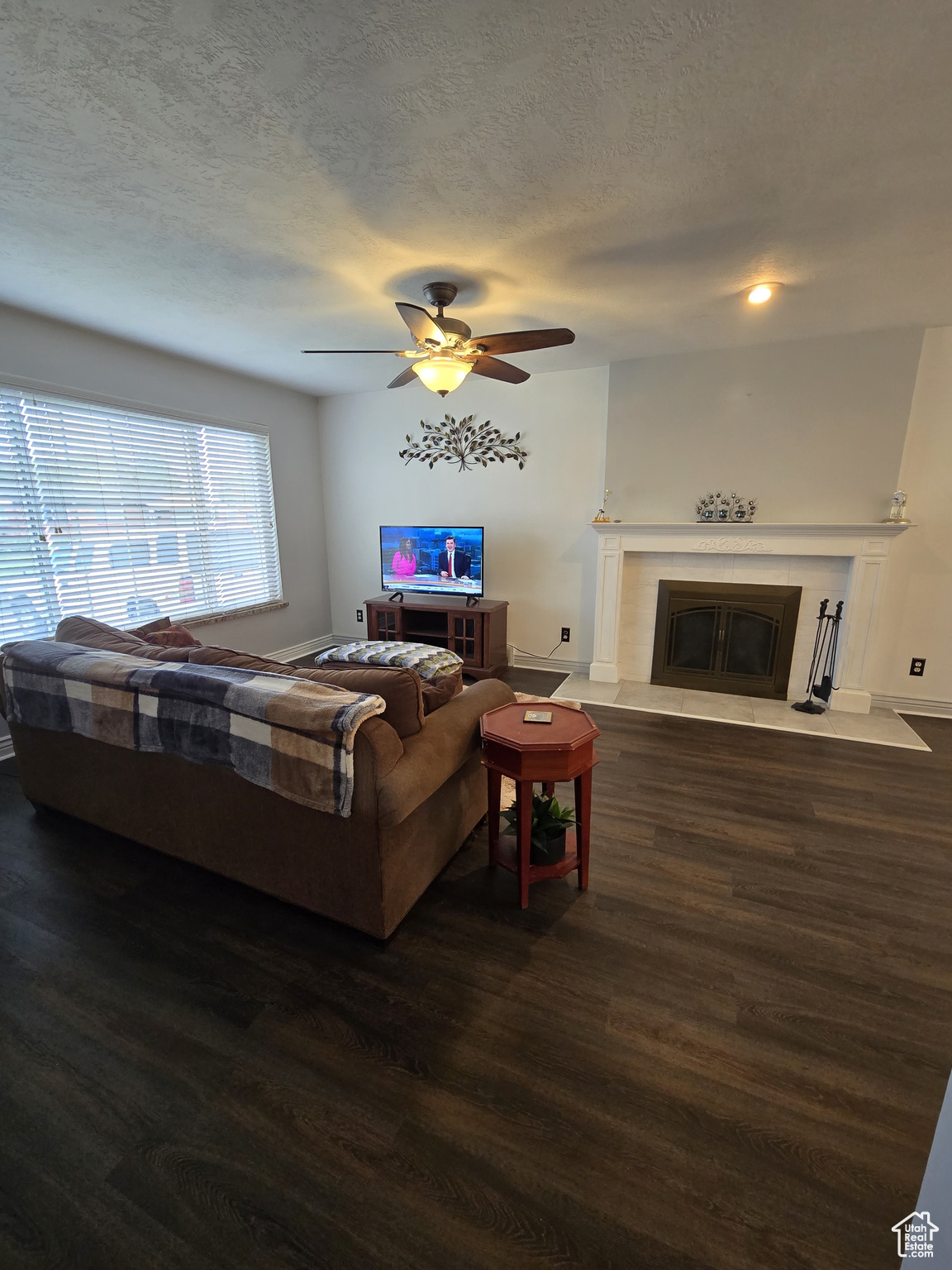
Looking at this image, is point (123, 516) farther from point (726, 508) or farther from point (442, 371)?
point (726, 508)

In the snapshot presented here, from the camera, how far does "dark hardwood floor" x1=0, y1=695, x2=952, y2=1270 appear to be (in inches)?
41.2

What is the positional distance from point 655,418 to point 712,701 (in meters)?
2.18

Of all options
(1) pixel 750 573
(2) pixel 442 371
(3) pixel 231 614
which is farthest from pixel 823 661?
(3) pixel 231 614

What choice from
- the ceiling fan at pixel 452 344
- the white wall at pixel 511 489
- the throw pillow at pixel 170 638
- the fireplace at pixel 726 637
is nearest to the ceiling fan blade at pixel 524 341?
the ceiling fan at pixel 452 344

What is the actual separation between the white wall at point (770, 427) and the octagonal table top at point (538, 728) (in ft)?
8.37

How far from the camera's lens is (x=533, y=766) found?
5.78 feet

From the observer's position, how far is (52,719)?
2.08 metres

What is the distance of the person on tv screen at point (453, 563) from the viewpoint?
14.4 ft

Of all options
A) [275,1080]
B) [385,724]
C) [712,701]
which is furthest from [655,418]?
[275,1080]

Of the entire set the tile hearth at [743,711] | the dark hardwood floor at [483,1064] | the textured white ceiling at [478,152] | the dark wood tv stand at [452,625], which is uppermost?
the textured white ceiling at [478,152]

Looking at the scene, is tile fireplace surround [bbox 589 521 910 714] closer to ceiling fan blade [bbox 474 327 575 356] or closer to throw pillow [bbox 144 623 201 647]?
ceiling fan blade [bbox 474 327 575 356]

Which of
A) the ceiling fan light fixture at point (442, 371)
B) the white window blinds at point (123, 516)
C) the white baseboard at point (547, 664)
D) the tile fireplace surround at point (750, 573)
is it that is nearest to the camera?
the ceiling fan light fixture at point (442, 371)

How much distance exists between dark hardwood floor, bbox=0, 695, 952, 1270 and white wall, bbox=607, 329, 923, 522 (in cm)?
242

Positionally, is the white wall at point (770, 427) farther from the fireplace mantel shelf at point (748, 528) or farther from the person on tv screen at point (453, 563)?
the person on tv screen at point (453, 563)
